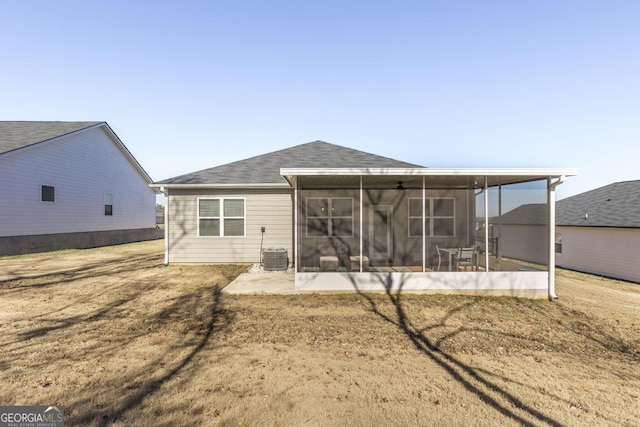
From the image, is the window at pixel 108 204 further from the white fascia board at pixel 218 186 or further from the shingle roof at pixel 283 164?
the white fascia board at pixel 218 186

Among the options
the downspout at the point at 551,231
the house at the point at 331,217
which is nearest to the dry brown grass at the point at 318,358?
the downspout at the point at 551,231

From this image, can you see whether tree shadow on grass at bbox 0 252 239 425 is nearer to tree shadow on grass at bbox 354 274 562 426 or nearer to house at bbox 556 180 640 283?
tree shadow on grass at bbox 354 274 562 426

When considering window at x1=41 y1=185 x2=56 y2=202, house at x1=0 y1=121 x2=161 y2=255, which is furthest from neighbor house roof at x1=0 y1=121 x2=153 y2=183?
window at x1=41 y1=185 x2=56 y2=202

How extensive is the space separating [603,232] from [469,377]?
14147mm

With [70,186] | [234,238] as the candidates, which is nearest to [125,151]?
[70,186]

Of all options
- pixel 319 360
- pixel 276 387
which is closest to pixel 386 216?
pixel 319 360

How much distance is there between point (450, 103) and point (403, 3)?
884 cm

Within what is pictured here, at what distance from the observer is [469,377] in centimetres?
383

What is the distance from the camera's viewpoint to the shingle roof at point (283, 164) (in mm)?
11922

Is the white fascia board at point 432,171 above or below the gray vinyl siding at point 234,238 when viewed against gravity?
above

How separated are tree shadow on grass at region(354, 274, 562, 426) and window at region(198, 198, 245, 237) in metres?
7.35

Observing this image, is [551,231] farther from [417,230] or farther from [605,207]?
[605,207]

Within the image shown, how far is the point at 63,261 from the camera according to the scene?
43.2 ft

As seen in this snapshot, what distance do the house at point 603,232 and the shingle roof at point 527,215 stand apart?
18.8 feet
